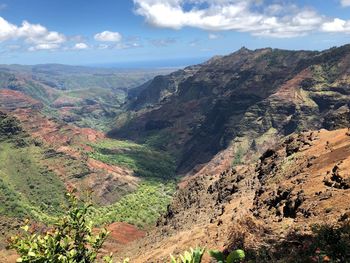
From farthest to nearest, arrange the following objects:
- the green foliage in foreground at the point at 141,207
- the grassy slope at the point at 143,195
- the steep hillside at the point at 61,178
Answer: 1. the steep hillside at the point at 61,178
2. the grassy slope at the point at 143,195
3. the green foliage in foreground at the point at 141,207

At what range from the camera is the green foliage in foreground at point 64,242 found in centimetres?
1336

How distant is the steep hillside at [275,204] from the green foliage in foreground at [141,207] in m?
39.6

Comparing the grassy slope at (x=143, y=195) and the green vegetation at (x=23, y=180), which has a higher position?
the green vegetation at (x=23, y=180)

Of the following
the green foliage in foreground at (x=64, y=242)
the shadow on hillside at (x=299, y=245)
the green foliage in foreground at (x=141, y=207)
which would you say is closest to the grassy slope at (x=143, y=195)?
the green foliage in foreground at (x=141, y=207)

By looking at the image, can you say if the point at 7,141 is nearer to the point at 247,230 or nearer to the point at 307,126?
the point at 307,126

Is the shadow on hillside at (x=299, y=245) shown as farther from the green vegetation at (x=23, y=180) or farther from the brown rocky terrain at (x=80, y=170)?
the brown rocky terrain at (x=80, y=170)

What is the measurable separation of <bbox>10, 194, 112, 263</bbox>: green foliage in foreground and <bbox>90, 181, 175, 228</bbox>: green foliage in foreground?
83861mm

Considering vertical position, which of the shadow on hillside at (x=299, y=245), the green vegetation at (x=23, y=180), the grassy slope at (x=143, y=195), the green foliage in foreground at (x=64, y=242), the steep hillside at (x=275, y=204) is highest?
the green foliage in foreground at (x=64, y=242)

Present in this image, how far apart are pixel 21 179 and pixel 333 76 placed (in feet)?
416

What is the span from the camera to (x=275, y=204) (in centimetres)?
3862

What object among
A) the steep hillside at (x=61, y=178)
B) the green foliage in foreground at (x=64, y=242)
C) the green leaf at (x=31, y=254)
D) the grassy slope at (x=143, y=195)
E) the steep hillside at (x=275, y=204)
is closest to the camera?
the green leaf at (x=31, y=254)

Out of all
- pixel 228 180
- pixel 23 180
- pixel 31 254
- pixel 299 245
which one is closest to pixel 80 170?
pixel 23 180

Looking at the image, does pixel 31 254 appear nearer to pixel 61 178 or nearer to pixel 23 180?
pixel 23 180

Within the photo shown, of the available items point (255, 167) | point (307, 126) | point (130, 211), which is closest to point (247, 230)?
point (255, 167)
